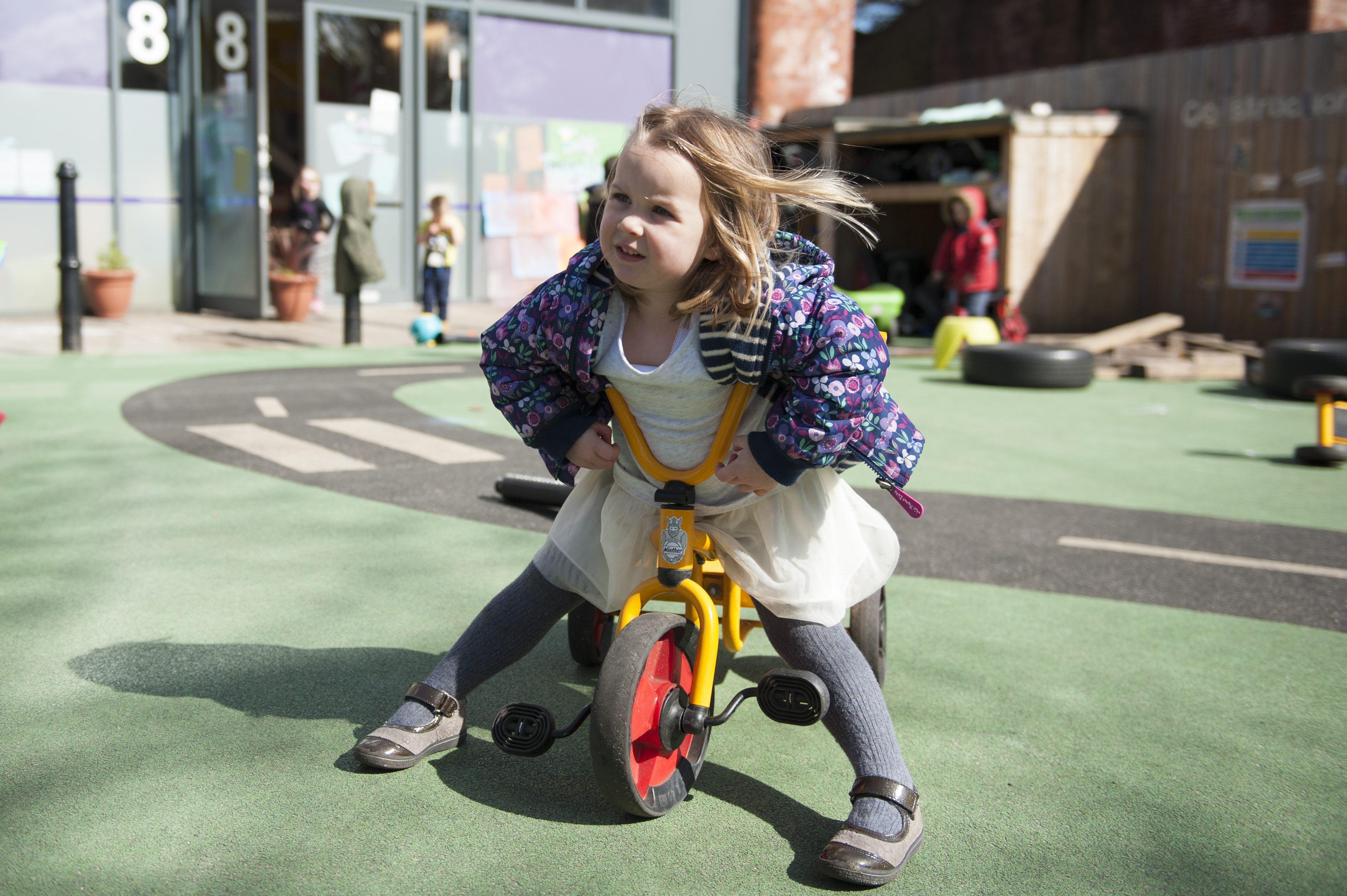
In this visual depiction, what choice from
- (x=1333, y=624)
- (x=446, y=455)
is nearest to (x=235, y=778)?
(x=1333, y=624)

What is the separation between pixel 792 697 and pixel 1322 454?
199 inches

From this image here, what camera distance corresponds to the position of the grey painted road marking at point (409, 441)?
5594 millimetres

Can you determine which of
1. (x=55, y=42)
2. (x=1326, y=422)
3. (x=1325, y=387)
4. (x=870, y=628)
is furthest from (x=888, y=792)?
(x=55, y=42)

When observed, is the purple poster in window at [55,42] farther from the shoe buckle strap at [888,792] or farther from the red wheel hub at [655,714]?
the shoe buckle strap at [888,792]

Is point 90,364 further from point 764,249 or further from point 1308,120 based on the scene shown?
point 1308,120

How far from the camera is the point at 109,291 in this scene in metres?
12.5

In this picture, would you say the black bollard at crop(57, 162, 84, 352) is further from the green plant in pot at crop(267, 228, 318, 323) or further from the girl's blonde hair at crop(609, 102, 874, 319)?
the girl's blonde hair at crop(609, 102, 874, 319)

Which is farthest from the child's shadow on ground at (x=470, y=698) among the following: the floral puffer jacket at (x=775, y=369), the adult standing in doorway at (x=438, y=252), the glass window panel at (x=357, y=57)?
the glass window panel at (x=357, y=57)

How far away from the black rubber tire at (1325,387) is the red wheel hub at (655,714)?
17.4ft

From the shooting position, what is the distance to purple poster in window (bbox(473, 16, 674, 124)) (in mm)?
15133

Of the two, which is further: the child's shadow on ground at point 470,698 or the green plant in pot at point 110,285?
the green plant in pot at point 110,285

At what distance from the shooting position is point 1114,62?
1358 centimetres

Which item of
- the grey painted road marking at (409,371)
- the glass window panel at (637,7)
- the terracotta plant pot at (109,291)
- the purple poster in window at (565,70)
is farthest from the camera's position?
the glass window panel at (637,7)

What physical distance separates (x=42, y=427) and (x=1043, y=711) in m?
5.25
